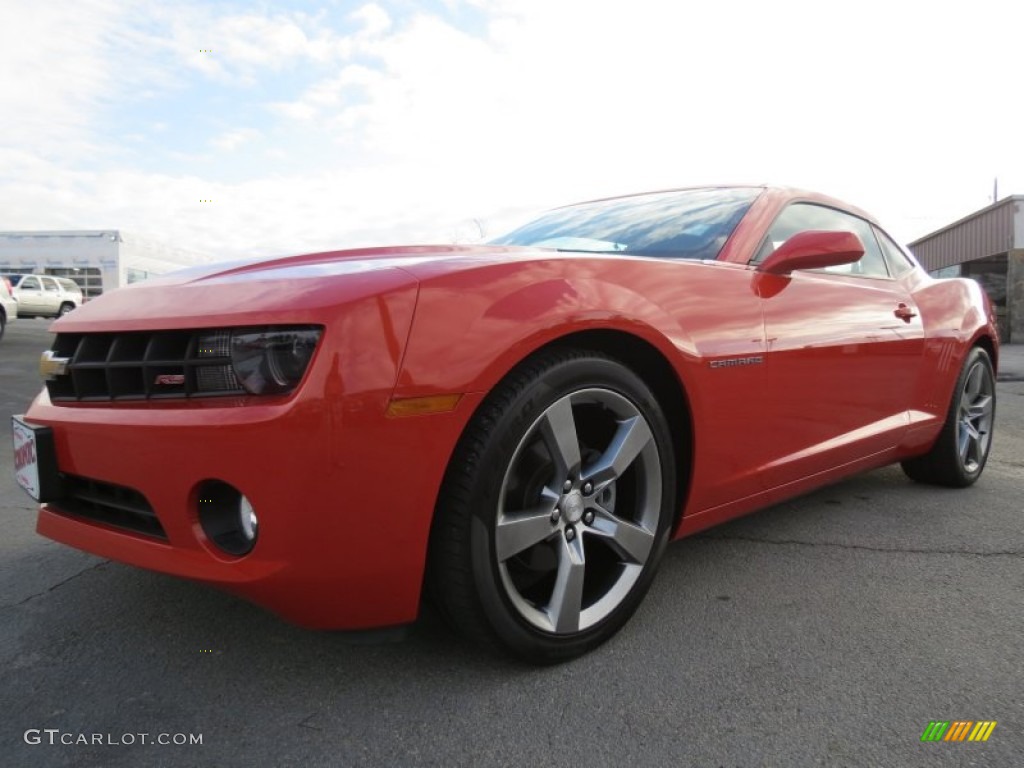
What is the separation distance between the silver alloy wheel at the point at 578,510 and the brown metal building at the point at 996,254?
1689 cm

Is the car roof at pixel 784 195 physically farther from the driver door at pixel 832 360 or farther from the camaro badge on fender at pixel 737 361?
the camaro badge on fender at pixel 737 361

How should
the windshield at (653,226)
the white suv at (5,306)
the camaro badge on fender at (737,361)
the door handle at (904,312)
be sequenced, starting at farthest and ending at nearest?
the white suv at (5,306), the door handle at (904,312), the windshield at (653,226), the camaro badge on fender at (737,361)

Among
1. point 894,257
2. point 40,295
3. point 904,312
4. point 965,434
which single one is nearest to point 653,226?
point 904,312

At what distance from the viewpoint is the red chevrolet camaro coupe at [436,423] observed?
1.46 m

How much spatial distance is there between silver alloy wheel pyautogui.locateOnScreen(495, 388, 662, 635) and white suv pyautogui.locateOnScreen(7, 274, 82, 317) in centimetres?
2777

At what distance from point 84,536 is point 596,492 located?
1.24 m

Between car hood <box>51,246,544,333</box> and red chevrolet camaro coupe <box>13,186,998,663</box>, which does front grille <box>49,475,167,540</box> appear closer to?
red chevrolet camaro coupe <box>13,186,998,663</box>

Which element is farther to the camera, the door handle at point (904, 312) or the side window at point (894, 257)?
the side window at point (894, 257)

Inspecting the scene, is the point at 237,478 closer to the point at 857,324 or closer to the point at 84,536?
the point at 84,536

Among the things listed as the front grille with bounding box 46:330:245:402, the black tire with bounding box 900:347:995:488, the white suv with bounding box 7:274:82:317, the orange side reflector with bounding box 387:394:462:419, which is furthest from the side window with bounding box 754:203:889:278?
the white suv with bounding box 7:274:82:317

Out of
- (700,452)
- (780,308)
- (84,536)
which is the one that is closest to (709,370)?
(700,452)

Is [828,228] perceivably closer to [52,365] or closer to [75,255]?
[52,365]
